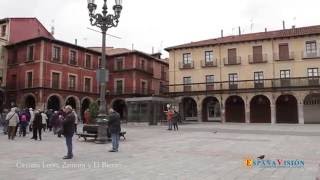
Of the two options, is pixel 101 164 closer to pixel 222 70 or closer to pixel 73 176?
pixel 73 176

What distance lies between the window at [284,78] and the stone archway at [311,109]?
267 cm

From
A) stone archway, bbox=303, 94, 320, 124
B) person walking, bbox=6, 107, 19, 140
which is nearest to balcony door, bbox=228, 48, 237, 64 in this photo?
stone archway, bbox=303, 94, 320, 124

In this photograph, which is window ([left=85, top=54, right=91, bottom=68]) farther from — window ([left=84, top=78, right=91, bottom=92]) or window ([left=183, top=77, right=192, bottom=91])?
window ([left=183, top=77, right=192, bottom=91])

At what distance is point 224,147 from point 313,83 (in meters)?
24.8

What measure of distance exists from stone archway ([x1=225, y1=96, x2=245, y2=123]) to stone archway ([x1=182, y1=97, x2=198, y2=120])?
4.64 m

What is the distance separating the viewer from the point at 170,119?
78.4 feet

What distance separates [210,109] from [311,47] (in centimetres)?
1371

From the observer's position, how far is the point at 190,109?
148ft

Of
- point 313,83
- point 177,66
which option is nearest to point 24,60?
point 177,66

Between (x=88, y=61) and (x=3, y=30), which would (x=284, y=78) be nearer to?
(x=88, y=61)

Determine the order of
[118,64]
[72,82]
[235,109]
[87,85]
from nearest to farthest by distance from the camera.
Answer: [235,109] → [72,82] → [87,85] → [118,64]

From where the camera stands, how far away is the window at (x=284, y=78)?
36.1m

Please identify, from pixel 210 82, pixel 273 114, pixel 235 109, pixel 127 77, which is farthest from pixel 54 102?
pixel 273 114

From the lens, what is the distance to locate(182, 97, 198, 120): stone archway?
4353cm
